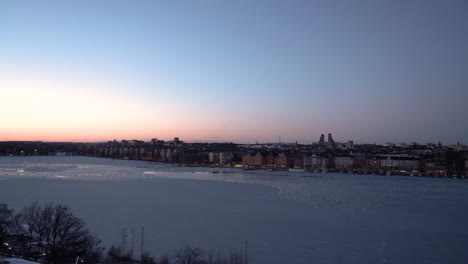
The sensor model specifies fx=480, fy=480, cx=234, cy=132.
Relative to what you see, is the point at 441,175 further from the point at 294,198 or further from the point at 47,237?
the point at 47,237

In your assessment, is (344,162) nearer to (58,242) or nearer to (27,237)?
(27,237)

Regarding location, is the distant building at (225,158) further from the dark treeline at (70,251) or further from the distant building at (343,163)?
the dark treeline at (70,251)

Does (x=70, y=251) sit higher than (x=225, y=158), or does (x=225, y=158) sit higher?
(x=225, y=158)

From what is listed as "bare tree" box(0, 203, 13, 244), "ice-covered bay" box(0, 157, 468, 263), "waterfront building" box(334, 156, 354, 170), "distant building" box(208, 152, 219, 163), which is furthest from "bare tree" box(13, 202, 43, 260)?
"distant building" box(208, 152, 219, 163)

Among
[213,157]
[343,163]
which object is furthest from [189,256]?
[213,157]

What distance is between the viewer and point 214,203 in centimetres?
929

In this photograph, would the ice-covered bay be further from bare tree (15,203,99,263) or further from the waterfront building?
the waterfront building

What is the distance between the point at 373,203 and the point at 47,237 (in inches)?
269

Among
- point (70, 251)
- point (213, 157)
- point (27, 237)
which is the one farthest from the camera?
point (213, 157)

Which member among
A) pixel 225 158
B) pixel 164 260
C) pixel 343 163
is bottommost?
Answer: pixel 164 260

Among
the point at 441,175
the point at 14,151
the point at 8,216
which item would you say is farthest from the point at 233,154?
the point at 8,216

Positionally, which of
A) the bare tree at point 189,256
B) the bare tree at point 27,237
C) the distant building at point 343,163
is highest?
the distant building at point 343,163

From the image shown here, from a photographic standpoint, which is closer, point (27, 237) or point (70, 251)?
point (70, 251)

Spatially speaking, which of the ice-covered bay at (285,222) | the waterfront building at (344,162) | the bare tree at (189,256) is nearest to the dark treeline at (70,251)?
the bare tree at (189,256)
